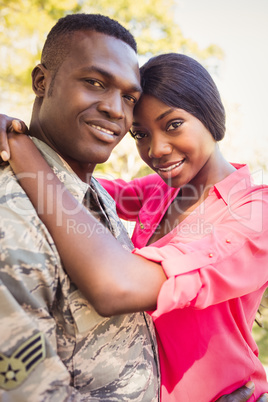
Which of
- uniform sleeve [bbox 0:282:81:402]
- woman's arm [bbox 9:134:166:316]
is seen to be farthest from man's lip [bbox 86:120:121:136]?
uniform sleeve [bbox 0:282:81:402]

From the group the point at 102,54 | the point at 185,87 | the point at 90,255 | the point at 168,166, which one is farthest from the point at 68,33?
the point at 90,255

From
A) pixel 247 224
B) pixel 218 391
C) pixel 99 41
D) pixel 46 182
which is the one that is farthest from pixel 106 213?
pixel 218 391

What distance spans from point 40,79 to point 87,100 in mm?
346

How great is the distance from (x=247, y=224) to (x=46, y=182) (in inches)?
38.6

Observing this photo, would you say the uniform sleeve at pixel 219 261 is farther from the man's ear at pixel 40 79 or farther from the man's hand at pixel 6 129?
the man's ear at pixel 40 79

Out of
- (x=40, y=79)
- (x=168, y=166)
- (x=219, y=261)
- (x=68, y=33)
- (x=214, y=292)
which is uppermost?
(x=68, y=33)

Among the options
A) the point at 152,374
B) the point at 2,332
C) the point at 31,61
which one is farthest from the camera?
the point at 31,61

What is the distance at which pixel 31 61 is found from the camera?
23.5ft

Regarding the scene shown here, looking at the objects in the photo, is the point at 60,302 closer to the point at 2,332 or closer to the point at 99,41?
the point at 2,332

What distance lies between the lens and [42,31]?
6.95 meters

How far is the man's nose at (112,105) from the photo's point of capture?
177cm

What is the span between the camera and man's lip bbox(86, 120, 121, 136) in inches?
69.1

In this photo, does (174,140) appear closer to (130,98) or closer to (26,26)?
(130,98)

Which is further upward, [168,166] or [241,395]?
[168,166]
